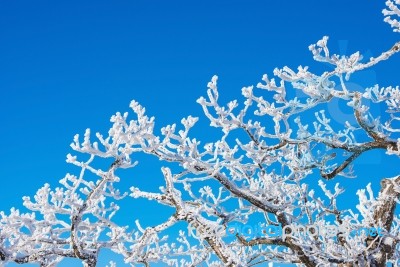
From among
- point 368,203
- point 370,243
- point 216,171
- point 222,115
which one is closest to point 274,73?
point 222,115

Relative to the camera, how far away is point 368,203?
23.3 ft

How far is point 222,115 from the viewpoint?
720 cm

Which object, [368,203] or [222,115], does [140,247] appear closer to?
[222,115]

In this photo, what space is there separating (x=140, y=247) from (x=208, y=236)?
99 centimetres

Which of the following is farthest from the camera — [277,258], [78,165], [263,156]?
[277,258]

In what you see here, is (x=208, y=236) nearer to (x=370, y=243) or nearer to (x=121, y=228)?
(x=121, y=228)

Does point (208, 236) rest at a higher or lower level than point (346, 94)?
lower

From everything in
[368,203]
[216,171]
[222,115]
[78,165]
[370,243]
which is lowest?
[370,243]

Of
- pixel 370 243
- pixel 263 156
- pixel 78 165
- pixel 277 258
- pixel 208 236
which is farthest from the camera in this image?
pixel 277 258

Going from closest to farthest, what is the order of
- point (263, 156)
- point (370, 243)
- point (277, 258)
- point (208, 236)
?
1. point (208, 236)
2. point (370, 243)
3. point (263, 156)
4. point (277, 258)

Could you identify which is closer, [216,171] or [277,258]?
[216,171]

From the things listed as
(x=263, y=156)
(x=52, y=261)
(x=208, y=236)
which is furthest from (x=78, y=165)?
(x=52, y=261)

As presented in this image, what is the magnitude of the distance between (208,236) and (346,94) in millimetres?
3042

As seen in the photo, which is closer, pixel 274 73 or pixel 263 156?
pixel 274 73
